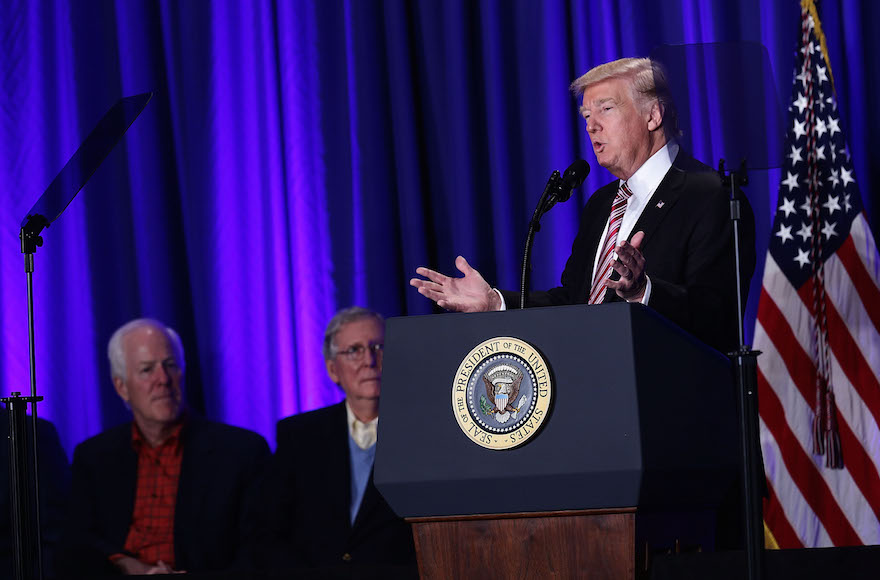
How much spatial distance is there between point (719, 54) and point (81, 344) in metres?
Result: 2.82

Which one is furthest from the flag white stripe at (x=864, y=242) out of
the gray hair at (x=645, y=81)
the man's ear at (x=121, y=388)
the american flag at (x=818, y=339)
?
the man's ear at (x=121, y=388)

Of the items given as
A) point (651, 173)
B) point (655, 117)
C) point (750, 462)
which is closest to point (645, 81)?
point (655, 117)

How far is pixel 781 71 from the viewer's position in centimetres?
376

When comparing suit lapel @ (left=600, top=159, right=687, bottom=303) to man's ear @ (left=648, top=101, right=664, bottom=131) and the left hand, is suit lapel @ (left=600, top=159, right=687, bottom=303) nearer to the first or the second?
man's ear @ (left=648, top=101, right=664, bottom=131)

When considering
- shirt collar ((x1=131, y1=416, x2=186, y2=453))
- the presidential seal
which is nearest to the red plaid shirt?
shirt collar ((x1=131, y1=416, x2=186, y2=453))

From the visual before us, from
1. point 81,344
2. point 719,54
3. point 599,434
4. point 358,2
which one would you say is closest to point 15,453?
point 599,434

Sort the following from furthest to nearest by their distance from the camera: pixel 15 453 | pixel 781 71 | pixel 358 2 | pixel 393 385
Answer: pixel 358 2, pixel 781 71, pixel 15 453, pixel 393 385

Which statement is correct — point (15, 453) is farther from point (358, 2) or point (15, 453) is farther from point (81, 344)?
point (358, 2)

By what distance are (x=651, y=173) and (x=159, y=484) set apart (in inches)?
81.8

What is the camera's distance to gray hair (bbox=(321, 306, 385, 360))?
12.4ft

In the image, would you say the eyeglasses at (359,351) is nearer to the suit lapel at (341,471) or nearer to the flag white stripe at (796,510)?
the suit lapel at (341,471)

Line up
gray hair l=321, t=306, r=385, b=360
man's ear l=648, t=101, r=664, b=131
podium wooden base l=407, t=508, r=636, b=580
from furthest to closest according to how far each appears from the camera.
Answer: gray hair l=321, t=306, r=385, b=360 → man's ear l=648, t=101, r=664, b=131 → podium wooden base l=407, t=508, r=636, b=580

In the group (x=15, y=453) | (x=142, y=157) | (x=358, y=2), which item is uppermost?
(x=358, y=2)

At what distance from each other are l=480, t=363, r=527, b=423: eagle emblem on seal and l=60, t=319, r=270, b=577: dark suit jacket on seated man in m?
2.04
